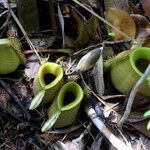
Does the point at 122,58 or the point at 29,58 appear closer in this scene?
the point at 122,58

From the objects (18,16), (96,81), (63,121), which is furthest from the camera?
(18,16)

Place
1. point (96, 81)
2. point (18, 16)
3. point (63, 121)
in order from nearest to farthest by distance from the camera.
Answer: point (63, 121)
point (96, 81)
point (18, 16)

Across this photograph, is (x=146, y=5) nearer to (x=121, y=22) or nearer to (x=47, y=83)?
(x=121, y=22)

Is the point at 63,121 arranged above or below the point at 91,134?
above

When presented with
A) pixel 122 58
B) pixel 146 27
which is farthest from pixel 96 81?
pixel 146 27

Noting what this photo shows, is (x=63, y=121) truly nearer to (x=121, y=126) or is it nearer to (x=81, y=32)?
(x=121, y=126)

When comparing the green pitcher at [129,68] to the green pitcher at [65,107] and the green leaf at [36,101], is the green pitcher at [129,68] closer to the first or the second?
the green pitcher at [65,107]

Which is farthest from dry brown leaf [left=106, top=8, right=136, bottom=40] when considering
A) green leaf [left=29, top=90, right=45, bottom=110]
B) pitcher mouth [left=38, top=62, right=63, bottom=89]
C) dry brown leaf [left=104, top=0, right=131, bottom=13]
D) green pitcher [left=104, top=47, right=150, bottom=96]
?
green leaf [left=29, top=90, right=45, bottom=110]
